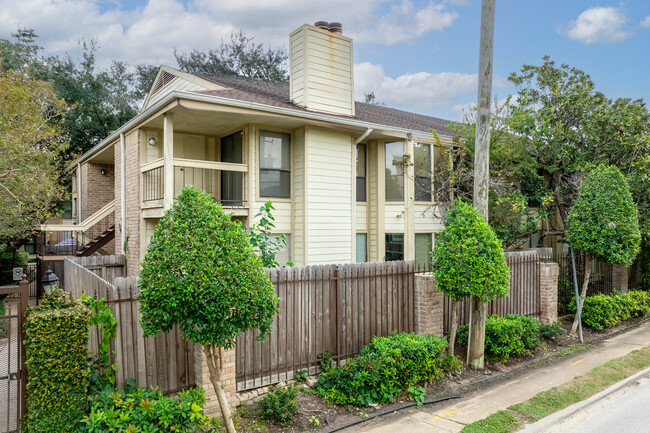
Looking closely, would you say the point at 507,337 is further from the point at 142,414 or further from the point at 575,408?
the point at 142,414

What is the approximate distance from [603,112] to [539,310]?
20.7ft

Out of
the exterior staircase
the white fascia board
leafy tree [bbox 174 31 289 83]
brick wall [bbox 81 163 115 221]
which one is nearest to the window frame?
the white fascia board

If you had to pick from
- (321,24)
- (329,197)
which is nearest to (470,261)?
(329,197)

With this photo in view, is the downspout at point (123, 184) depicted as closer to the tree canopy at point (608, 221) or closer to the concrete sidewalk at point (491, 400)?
the concrete sidewalk at point (491, 400)

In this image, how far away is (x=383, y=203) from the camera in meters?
13.8

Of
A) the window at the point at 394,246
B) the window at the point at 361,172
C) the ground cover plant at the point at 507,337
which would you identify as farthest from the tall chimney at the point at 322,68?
the ground cover plant at the point at 507,337

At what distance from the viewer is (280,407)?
5.64 metres

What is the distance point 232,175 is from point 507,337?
26.6 feet

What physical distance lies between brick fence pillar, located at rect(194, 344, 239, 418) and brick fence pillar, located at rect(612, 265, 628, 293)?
12.9 meters

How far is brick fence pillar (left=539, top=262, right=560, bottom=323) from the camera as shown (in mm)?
10602

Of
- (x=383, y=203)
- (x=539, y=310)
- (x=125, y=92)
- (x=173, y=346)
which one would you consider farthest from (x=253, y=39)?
(x=173, y=346)

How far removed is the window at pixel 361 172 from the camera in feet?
45.6

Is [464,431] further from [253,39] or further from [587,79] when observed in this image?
[253,39]

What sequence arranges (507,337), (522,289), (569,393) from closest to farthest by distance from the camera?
(569,393), (507,337), (522,289)
